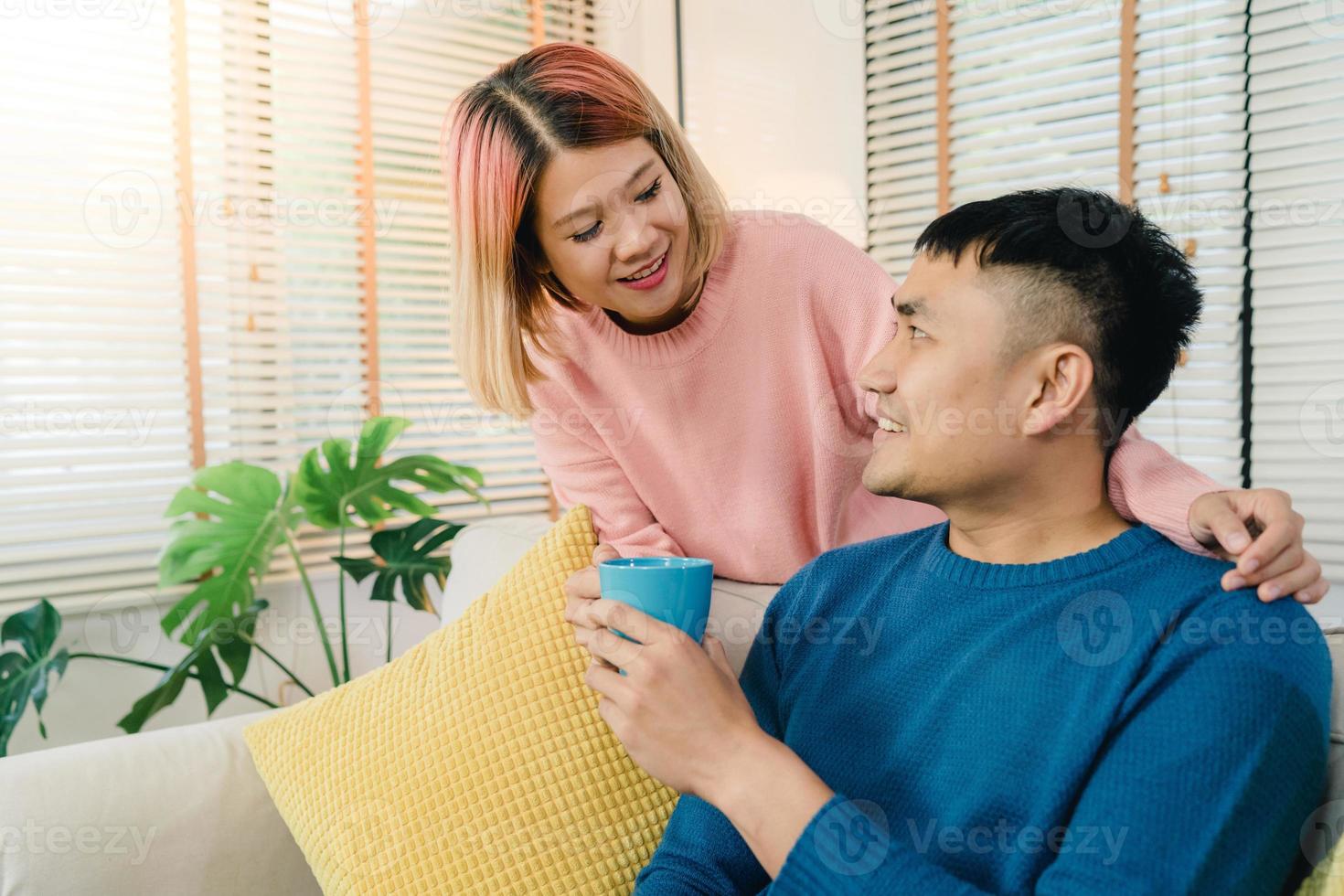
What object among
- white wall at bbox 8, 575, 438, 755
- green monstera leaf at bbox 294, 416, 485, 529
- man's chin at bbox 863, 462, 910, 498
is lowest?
white wall at bbox 8, 575, 438, 755

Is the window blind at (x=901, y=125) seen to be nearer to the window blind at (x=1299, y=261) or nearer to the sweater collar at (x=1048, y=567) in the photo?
the window blind at (x=1299, y=261)

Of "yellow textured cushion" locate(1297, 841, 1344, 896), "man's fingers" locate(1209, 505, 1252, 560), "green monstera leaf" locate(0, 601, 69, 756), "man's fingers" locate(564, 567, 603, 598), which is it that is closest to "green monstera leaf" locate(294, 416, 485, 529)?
"green monstera leaf" locate(0, 601, 69, 756)

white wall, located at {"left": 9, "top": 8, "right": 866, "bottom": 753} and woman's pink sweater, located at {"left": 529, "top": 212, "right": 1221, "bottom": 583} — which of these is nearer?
woman's pink sweater, located at {"left": 529, "top": 212, "right": 1221, "bottom": 583}

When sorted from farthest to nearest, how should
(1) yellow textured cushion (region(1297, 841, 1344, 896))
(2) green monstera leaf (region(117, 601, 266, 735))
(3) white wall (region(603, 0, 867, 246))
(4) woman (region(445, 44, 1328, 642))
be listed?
(3) white wall (region(603, 0, 867, 246))
(2) green monstera leaf (region(117, 601, 266, 735))
(4) woman (region(445, 44, 1328, 642))
(1) yellow textured cushion (region(1297, 841, 1344, 896))

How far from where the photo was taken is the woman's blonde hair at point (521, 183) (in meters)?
1.46

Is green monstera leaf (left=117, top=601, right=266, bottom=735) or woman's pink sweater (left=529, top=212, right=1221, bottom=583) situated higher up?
woman's pink sweater (left=529, top=212, right=1221, bottom=583)

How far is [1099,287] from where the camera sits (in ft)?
3.58

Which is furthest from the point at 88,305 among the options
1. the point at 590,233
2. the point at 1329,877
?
the point at 1329,877

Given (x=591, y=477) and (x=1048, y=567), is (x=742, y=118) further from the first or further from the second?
(x=1048, y=567)

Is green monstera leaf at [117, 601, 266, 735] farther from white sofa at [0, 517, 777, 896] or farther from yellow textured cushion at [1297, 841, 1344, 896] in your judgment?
yellow textured cushion at [1297, 841, 1344, 896]

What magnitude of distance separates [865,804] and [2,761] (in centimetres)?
116

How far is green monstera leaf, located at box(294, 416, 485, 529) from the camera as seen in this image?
Result: 2.70m

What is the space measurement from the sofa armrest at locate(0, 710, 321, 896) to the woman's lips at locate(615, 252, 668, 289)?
0.88 m

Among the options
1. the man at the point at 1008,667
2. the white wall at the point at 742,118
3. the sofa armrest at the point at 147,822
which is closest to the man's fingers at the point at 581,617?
the man at the point at 1008,667
